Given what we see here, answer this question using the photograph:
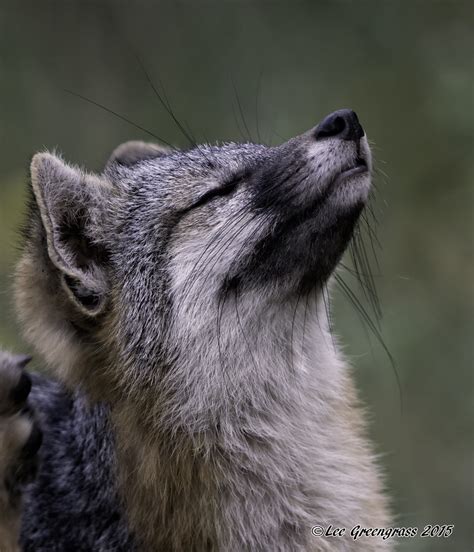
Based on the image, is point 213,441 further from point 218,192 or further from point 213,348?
point 218,192

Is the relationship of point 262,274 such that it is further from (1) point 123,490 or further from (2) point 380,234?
(2) point 380,234

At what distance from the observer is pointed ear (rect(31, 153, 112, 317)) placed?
17.9ft

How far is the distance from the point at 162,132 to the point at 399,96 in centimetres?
325

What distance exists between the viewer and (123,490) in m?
5.47

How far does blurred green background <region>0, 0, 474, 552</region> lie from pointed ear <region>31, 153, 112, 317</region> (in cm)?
527

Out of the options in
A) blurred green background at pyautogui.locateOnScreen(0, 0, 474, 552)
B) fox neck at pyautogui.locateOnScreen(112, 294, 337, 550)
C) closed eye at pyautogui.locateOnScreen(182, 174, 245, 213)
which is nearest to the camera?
fox neck at pyautogui.locateOnScreen(112, 294, 337, 550)

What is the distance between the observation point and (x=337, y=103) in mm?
13484

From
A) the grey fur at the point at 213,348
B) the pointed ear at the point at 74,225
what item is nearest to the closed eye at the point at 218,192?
the grey fur at the point at 213,348

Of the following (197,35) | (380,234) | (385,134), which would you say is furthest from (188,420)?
(197,35)

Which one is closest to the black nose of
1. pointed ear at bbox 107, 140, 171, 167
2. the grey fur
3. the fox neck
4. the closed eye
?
the grey fur

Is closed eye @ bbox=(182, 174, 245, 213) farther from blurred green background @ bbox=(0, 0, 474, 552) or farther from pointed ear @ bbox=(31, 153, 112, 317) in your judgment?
blurred green background @ bbox=(0, 0, 474, 552)

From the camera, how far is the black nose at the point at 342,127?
5.45 meters

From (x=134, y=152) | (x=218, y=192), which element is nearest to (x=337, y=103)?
(x=134, y=152)

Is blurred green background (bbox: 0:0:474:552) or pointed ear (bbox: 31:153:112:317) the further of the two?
blurred green background (bbox: 0:0:474:552)
